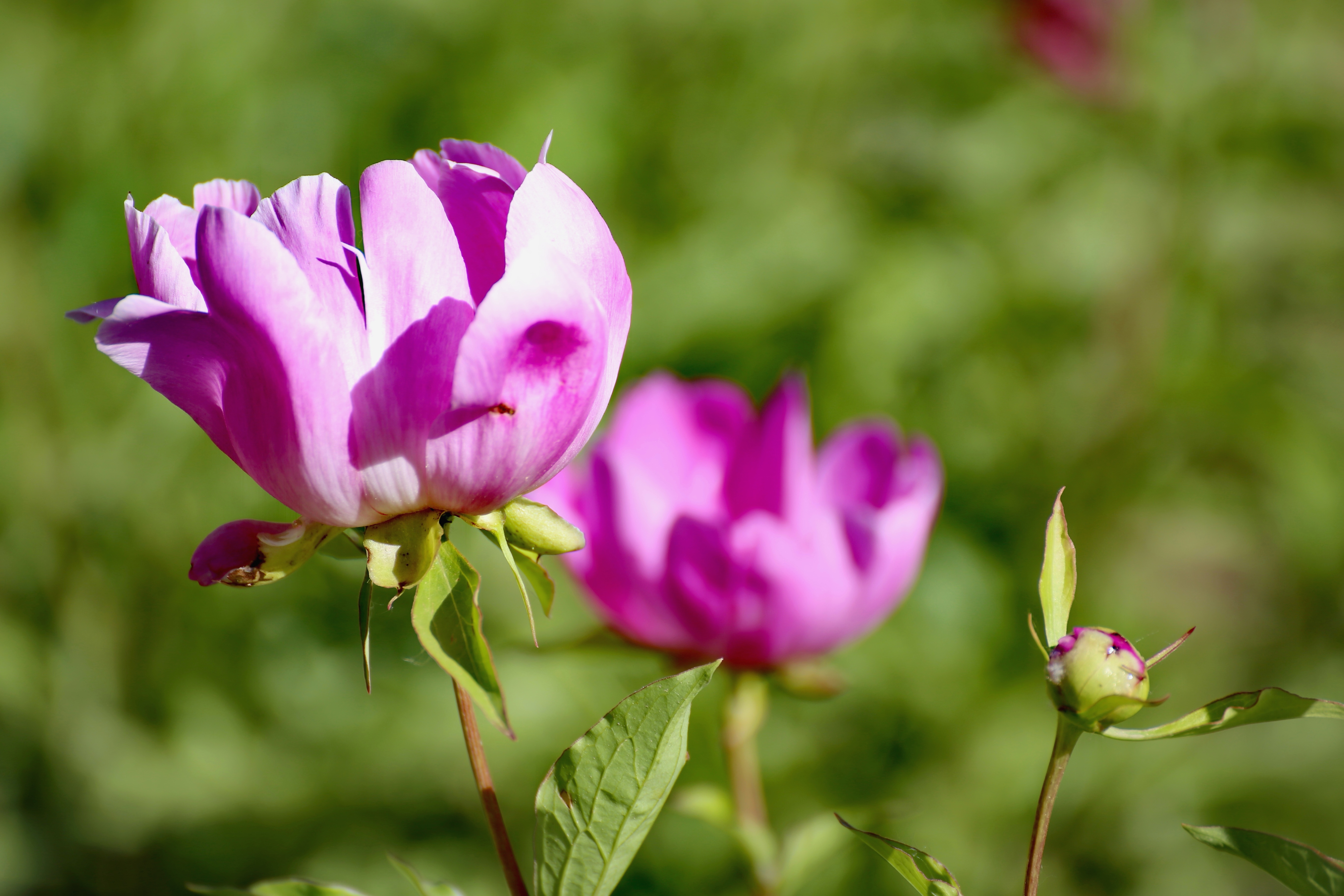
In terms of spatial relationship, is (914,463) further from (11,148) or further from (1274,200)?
(1274,200)

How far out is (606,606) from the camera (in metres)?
0.68

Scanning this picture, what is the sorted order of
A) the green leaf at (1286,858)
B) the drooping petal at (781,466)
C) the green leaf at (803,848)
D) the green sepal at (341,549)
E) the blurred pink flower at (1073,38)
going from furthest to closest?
1. the blurred pink flower at (1073,38)
2. the drooping petal at (781,466)
3. the green leaf at (803,848)
4. the green sepal at (341,549)
5. the green leaf at (1286,858)

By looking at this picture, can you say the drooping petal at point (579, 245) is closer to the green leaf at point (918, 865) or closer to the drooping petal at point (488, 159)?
the drooping petal at point (488, 159)

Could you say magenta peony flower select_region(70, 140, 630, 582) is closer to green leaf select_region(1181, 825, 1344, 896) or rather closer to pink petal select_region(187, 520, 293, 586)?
pink petal select_region(187, 520, 293, 586)

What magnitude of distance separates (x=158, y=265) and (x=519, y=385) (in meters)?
Result: 0.13

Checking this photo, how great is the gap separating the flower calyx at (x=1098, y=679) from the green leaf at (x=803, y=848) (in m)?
0.21

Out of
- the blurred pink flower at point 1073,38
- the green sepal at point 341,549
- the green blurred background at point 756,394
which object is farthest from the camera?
the blurred pink flower at point 1073,38

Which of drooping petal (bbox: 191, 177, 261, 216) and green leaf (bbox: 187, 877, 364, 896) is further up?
drooping petal (bbox: 191, 177, 261, 216)

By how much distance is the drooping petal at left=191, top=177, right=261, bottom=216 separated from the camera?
390 millimetres

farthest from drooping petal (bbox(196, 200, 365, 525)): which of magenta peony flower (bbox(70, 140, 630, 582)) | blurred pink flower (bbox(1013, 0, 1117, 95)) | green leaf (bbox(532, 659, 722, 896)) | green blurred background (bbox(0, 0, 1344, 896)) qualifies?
blurred pink flower (bbox(1013, 0, 1117, 95))

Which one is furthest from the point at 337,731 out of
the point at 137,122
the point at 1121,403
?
the point at 1121,403

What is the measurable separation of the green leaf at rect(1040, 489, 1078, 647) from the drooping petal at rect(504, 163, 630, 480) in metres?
0.17

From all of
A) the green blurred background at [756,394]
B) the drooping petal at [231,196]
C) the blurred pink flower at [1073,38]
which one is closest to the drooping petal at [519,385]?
the drooping petal at [231,196]

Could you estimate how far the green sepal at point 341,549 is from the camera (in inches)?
16.6
